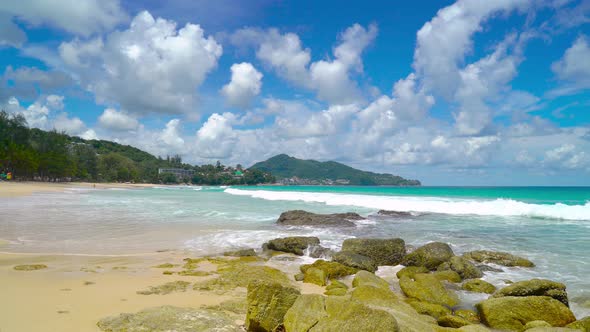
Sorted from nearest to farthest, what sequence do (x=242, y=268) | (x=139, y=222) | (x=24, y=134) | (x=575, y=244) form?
(x=242, y=268)
(x=575, y=244)
(x=139, y=222)
(x=24, y=134)

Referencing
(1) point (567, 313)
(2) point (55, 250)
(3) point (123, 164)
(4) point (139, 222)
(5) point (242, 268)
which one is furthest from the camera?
(3) point (123, 164)

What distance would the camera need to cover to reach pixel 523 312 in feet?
18.5

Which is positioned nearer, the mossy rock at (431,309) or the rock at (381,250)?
the mossy rock at (431,309)

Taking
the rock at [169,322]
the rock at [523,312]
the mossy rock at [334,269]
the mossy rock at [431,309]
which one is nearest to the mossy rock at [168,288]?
the rock at [169,322]

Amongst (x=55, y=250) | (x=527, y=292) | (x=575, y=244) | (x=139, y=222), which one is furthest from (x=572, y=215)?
(x=55, y=250)

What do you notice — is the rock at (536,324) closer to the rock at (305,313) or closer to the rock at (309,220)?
the rock at (305,313)

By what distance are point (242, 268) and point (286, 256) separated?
3.06m

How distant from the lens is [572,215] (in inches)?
913

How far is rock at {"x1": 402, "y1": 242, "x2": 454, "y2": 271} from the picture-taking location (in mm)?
9627

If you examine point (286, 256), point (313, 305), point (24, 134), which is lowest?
point (286, 256)

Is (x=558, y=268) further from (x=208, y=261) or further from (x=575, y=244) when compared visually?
(x=208, y=261)

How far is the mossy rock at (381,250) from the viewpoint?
1007cm

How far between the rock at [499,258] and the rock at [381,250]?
2.22m

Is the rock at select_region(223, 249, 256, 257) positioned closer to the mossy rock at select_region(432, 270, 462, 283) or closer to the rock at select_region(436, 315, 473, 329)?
the mossy rock at select_region(432, 270, 462, 283)
